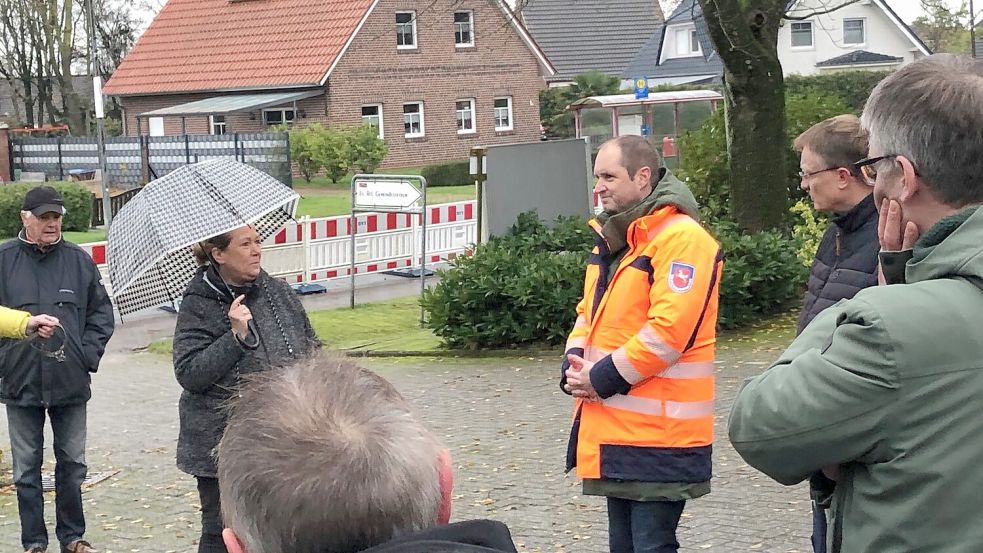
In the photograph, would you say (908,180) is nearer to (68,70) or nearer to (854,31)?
(68,70)

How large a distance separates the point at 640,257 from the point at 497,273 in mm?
7958

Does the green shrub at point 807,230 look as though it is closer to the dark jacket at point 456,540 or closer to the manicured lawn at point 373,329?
the manicured lawn at point 373,329

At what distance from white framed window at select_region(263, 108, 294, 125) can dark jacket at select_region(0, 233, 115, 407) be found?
39411 mm

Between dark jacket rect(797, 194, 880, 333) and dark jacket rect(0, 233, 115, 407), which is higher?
dark jacket rect(797, 194, 880, 333)

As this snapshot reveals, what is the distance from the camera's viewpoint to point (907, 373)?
2.10 m

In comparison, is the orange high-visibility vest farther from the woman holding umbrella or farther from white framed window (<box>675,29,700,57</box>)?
white framed window (<box>675,29,700,57</box>)

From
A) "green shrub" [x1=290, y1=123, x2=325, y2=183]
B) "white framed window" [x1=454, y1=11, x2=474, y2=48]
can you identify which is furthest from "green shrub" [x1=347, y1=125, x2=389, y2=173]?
"white framed window" [x1=454, y1=11, x2=474, y2=48]

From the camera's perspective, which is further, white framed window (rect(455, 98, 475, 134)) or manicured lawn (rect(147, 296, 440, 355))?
white framed window (rect(455, 98, 475, 134))

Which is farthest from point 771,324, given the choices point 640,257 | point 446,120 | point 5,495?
point 446,120

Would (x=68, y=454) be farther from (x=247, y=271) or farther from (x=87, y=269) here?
(x=247, y=271)

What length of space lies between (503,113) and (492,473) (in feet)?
142

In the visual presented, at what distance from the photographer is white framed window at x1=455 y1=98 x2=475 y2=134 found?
162ft

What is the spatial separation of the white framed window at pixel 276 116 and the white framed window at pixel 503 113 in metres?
8.30

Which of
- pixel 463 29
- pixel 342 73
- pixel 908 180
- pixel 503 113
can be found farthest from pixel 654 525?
pixel 503 113
